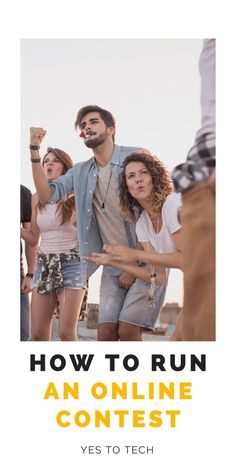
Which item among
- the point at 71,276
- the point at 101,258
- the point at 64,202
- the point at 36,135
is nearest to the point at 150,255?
the point at 101,258

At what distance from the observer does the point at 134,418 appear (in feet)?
21.9

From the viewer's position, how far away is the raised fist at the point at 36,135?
6.93 m

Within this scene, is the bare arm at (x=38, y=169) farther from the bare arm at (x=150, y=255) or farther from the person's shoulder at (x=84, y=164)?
the bare arm at (x=150, y=255)

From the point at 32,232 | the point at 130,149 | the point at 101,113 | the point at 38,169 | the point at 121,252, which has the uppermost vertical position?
the point at 101,113

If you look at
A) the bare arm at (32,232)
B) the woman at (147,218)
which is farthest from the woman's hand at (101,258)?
the bare arm at (32,232)

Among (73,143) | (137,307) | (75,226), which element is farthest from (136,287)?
(73,143)

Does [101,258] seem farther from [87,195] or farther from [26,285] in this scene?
[26,285]

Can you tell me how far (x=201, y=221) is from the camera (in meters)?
6.50

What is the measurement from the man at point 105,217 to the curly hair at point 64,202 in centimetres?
4

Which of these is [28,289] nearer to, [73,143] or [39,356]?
[39,356]

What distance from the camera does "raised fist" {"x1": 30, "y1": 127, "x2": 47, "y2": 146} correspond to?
273 inches

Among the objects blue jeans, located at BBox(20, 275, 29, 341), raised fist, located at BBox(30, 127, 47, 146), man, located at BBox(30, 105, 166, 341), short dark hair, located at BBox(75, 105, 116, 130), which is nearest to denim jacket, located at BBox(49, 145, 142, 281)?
man, located at BBox(30, 105, 166, 341)

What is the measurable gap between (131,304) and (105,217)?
61cm

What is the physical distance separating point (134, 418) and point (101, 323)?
2.21 ft
